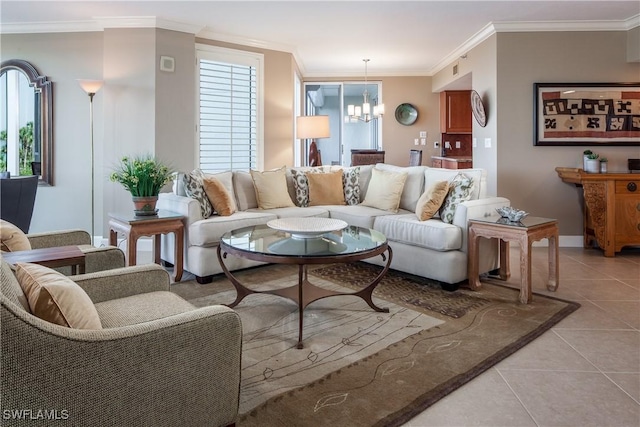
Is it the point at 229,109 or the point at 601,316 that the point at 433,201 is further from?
the point at 229,109

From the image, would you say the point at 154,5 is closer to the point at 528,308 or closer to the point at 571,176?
the point at 528,308

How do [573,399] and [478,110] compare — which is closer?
[573,399]

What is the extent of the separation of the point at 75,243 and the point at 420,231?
2.55 metres

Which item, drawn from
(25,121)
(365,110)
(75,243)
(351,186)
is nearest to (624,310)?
(351,186)

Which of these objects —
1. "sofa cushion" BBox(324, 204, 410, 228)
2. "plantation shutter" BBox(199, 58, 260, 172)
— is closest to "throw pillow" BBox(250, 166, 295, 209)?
"sofa cushion" BBox(324, 204, 410, 228)

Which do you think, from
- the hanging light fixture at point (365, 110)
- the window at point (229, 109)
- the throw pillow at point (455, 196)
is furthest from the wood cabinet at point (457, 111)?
the throw pillow at point (455, 196)

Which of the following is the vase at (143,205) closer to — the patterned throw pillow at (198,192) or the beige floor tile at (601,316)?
the patterned throw pillow at (198,192)

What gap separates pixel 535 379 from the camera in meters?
2.13

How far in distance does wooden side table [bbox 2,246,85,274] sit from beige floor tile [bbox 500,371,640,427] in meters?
2.19

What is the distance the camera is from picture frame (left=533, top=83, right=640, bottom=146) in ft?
16.6

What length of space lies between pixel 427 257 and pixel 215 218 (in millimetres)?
1869

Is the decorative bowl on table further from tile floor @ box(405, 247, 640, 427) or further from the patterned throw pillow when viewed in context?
the patterned throw pillow

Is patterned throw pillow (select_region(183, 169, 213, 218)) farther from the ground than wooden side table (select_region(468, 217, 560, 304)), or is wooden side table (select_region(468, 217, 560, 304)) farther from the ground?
patterned throw pillow (select_region(183, 169, 213, 218))

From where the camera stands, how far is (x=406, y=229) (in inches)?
149
